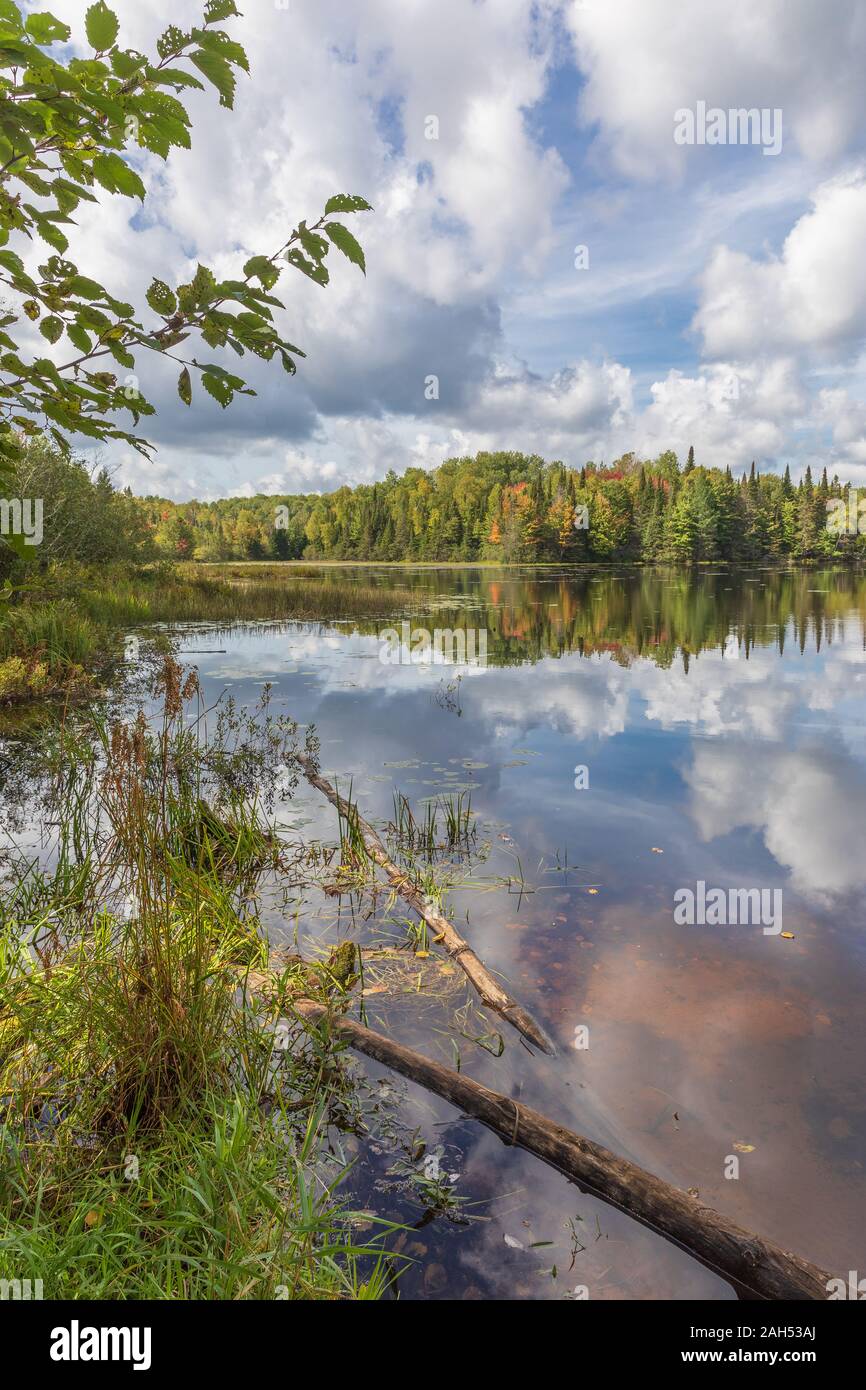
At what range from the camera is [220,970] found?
13.3 ft

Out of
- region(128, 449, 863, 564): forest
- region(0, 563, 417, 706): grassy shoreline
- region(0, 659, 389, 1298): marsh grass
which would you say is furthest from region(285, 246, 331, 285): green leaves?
region(128, 449, 863, 564): forest

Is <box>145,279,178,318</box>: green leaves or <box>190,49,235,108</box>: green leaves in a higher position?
<box>190,49,235,108</box>: green leaves

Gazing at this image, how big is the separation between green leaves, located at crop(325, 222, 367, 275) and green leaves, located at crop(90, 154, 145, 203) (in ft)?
1.72

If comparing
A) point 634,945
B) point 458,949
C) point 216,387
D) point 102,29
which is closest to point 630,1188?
point 458,949

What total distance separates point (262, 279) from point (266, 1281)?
3.21 metres

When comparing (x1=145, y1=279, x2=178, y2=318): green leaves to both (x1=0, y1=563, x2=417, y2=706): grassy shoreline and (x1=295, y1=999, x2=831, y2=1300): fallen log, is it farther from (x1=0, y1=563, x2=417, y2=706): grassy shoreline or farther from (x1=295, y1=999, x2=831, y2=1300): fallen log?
(x1=295, y1=999, x2=831, y2=1300): fallen log

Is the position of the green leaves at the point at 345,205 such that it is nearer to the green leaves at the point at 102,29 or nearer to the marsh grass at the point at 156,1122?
the green leaves at the point at 102,29

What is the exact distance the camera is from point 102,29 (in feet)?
5.92

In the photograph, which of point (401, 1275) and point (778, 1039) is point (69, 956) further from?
point (778, 1039)

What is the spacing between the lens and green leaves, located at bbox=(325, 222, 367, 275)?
190cm

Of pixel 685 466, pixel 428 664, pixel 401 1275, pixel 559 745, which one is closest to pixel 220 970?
pixel 401 1275

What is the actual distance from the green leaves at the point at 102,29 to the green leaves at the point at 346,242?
67 cm

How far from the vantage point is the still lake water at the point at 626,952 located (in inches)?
131

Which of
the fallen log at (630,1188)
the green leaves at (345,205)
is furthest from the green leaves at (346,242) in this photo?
the fallen log at (630,1188)
